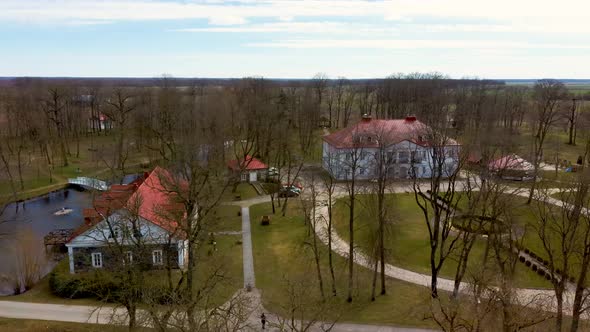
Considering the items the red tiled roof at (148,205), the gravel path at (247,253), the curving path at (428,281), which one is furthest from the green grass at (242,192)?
the curving path at (428,281)

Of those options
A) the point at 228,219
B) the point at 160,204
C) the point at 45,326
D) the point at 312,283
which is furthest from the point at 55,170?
the point at 312,283

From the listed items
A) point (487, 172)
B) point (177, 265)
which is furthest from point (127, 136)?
point (487, 172)

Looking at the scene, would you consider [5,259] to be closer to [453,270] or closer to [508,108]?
[453,270]

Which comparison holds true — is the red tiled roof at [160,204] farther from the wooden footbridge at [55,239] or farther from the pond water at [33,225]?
the wooden footbridge at [55,239]

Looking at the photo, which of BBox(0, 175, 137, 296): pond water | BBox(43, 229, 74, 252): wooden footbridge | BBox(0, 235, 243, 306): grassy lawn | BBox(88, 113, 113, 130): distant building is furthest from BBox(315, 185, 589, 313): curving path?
BBox(88, 113, 113, 130): distant building

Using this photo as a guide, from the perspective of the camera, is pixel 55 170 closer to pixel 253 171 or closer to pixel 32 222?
pixel 32 222

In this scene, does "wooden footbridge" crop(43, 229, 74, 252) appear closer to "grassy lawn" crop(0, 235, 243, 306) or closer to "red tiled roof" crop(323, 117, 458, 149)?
"grassy lawn" crop(0, 235, 243, 306)

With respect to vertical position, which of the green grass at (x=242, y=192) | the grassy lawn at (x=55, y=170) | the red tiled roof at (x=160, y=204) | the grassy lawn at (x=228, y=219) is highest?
the red tiled roof at (x=160, y=204)
